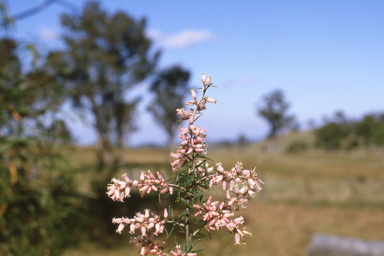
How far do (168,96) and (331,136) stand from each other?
3641cm

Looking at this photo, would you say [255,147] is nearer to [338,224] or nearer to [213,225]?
[338,224]

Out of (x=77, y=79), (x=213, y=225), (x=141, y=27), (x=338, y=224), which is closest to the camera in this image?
(x=213, y=225)

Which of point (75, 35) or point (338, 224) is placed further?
point (75, 35)

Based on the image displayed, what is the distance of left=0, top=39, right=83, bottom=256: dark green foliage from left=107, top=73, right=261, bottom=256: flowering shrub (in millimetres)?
2054

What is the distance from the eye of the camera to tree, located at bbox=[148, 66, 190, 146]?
3703cm

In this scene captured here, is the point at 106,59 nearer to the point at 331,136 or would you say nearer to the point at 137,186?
the point at 137,186

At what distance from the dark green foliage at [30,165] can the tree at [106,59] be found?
95.5ft

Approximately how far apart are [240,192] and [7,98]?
256 cm

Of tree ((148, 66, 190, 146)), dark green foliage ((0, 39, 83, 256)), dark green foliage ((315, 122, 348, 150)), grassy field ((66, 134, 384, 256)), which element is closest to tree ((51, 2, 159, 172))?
tree ((148, 66, 190, 146))

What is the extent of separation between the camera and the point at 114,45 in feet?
111

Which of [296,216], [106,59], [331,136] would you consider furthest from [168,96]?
[331,136]

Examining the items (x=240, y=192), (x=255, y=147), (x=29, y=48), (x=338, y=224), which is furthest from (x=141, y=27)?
(x=255, y=147)

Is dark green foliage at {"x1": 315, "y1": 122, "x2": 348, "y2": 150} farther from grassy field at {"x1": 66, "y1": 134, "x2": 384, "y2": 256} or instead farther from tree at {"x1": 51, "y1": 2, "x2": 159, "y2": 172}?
tree at {"x1": 51, "y1": 2, "x2": 159, "y2": 172}

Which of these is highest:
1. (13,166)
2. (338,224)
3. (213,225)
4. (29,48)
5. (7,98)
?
(29,48)
